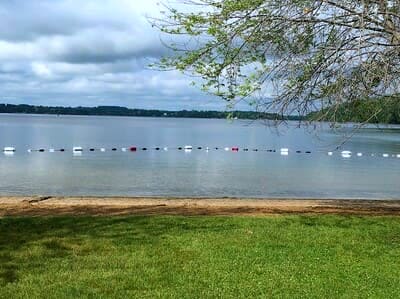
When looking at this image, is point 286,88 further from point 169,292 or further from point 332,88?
point 169,292

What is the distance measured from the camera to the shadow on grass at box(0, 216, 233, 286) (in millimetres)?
7559

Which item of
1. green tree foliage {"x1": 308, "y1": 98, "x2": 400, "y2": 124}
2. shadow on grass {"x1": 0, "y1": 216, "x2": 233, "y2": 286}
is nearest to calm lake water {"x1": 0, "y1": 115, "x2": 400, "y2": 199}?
green tree foliage {"x1": 308, "y1": 98, "x2": 400, "y2": 124}

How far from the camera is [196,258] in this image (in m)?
7.70

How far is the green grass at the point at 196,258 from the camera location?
6375mm

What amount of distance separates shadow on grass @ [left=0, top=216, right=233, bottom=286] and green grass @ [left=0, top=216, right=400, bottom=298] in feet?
0.05

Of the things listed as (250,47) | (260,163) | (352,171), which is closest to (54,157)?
(260,163)

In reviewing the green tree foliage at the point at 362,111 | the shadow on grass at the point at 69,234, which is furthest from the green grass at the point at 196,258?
the green tree foliage at the point at 362,111

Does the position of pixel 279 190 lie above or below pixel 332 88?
below

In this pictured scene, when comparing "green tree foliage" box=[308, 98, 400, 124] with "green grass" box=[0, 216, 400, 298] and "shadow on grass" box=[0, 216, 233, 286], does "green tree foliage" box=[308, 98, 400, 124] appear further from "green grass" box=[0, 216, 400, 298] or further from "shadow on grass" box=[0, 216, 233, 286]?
"shadow on grass" box=[0, 216, 233, 286]

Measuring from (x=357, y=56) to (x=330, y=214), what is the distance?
523 cm

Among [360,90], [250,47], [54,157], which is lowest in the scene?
[54,157]

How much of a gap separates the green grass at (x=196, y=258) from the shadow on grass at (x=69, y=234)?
0.6 inches

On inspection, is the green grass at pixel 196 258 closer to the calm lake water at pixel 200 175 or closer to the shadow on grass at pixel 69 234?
the shadow on grass at pixel 69 234

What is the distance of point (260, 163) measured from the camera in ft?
132
